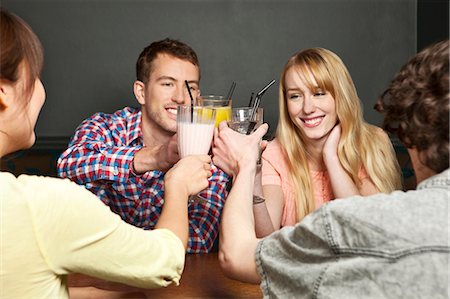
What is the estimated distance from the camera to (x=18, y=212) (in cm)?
105

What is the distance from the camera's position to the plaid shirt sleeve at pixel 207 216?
2355mm

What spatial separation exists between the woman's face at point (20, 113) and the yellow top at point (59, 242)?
0.10 meters

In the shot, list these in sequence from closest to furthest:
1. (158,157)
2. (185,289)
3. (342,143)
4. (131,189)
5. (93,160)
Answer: (185,289) → (158,157) → (93,160) → (131,189) → (342,143)

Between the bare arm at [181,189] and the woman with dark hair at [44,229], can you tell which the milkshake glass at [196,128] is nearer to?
the bare arm at [181,189]

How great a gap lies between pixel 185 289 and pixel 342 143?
111 cm

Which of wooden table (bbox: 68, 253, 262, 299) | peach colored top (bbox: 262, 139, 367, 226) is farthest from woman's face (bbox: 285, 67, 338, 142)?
wooden table (bbox: 68, 253, 262, 299)

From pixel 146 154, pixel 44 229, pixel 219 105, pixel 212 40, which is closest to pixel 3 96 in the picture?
pixel 44 229

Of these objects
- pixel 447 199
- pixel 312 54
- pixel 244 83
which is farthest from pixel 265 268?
pixel 244 83

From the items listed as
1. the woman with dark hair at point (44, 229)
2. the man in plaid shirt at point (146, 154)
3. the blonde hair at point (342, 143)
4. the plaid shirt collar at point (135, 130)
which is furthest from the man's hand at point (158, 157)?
the woman with dark hair at point (44, 229)

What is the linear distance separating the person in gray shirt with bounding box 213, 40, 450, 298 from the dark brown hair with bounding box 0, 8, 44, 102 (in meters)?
0.52

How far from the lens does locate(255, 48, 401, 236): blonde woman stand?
243 cm

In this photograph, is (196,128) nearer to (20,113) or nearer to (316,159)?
(20,113)

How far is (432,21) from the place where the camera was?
3.66 metres

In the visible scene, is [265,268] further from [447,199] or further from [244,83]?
[244,83]
